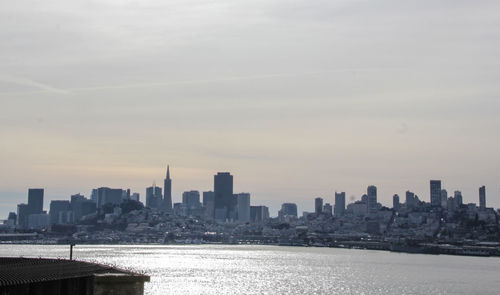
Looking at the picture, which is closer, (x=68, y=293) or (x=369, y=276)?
(x=68, y=293)

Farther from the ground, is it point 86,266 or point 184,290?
point 86,266

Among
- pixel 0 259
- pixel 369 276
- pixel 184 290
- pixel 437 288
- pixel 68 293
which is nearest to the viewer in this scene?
pixel 68 293

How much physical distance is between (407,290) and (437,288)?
6.60 m

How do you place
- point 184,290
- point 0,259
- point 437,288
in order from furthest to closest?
point 437,288
point 184,290
point 0,259

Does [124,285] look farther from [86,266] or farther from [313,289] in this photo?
[313,289]

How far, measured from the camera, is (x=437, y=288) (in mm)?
115125

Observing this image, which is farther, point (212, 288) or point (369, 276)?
point (369, 276)

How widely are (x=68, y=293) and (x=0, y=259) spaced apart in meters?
15.2

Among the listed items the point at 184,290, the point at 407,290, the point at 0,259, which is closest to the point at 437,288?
the point at 407,290

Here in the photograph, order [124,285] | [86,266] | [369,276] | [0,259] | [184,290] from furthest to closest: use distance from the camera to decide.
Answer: [369,276] → [184,290] → [0,259] → [86,266] → [124,285]

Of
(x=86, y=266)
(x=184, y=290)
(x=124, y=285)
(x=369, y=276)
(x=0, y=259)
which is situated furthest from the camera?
(x=369, y=276)

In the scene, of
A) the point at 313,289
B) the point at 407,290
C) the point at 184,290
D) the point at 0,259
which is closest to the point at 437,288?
the point at 407,290

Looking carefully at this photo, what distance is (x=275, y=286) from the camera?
4537 inches

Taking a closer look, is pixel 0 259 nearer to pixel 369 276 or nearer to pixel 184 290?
pixel 184 290
